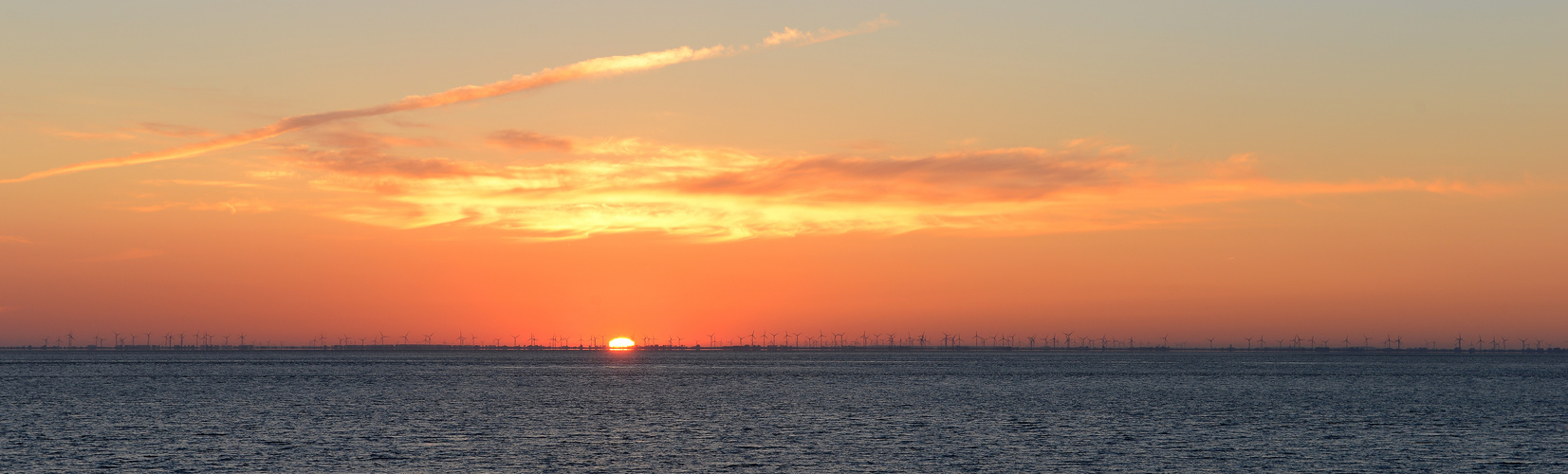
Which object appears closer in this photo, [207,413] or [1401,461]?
[1401,461]

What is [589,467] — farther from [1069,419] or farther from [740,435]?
[1069,419]

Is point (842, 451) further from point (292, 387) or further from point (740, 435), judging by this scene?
point (292, 387)

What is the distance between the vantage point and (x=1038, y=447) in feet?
278

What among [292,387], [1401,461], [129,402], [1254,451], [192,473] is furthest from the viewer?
[292,387]

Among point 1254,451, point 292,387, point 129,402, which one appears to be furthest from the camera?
point 292,387

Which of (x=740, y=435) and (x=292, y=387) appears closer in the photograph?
(x=740, y=435)

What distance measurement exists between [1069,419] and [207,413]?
79.4 m

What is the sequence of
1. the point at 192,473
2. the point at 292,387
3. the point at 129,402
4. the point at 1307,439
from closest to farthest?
the point at 192,473 < the point at 1307,439 < the point at 129,402 < the point at 292,387

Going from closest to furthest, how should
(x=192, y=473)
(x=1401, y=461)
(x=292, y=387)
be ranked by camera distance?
(x=192, y=473) → (x=1401, y=461) → (x=292, y=387)

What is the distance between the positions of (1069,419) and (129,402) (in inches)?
3907

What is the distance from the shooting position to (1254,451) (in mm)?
84125

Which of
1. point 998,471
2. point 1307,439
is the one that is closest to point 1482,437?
point 1307,439

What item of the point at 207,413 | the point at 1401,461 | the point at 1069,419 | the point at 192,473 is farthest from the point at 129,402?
the point at 1401,461

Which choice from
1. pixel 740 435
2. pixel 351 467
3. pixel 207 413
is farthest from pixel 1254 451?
pixel 207 413
